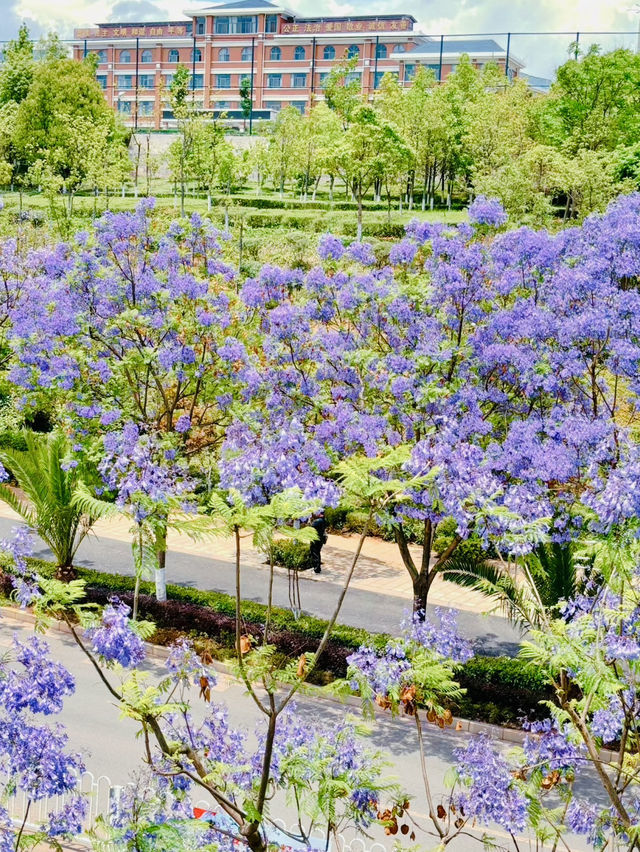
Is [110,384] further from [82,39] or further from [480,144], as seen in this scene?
[82,39]

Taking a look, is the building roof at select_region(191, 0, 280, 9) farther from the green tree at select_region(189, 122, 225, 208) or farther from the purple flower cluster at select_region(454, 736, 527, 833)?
A: the purple flower cluster at select_region(454, 736, 527, 833)

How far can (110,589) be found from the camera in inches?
688

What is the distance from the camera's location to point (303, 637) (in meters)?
15.3

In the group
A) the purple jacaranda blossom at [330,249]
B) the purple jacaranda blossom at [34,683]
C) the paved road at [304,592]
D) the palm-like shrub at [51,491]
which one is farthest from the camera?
the paved road at [304,592]

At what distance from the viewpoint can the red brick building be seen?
93.1 m

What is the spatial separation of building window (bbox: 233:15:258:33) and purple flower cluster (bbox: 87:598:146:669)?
9863 centimetres

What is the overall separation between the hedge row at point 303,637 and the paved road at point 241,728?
60 cm

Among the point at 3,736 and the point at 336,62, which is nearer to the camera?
the point at 3,736

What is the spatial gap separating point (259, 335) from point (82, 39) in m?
99.0

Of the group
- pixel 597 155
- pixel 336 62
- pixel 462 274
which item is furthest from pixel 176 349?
pixel 336 62

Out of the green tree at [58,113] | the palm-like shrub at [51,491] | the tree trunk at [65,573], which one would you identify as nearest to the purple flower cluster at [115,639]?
the palm-like shrub at [51,491]

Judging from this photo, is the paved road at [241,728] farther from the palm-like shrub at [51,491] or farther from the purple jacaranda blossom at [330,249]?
the purple jacaranda blossom at [330,249]

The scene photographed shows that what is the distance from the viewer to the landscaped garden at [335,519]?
632cm

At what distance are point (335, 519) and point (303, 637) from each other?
7195 millimetres
